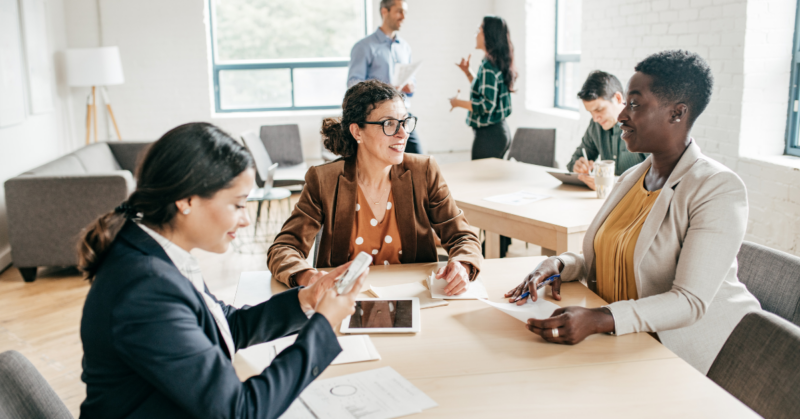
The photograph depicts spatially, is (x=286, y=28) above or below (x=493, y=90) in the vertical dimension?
above

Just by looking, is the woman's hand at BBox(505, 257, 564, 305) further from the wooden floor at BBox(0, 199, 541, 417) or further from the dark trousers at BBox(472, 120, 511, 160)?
the dark trousers at BBox(472, 120, 511, 160)

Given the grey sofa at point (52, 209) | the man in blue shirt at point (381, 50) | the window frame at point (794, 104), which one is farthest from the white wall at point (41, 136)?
the window frame at point (794, 104)

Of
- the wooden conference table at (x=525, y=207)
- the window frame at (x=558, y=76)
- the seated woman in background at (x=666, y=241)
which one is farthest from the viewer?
the window frame at (x=558, y=76)

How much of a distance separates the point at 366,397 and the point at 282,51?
250 inches

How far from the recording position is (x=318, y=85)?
718 cm

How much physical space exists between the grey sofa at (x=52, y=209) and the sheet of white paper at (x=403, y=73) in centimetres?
208

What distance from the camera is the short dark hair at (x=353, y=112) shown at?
2.17 meters

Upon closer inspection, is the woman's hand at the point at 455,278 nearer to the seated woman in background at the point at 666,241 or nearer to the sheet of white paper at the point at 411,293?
the sheet of white paper at the point at 411,293

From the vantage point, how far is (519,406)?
117 centimetres

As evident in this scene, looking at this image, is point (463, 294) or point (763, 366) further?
point (463, 294)

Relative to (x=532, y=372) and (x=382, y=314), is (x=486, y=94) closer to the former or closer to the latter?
(x=382, y=314)

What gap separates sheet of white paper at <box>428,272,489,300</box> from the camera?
173 centimetres

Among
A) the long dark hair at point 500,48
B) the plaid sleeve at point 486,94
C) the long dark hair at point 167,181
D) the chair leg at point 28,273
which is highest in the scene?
the long dark hair at point 500,48

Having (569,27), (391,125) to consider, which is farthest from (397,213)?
(569,27)
